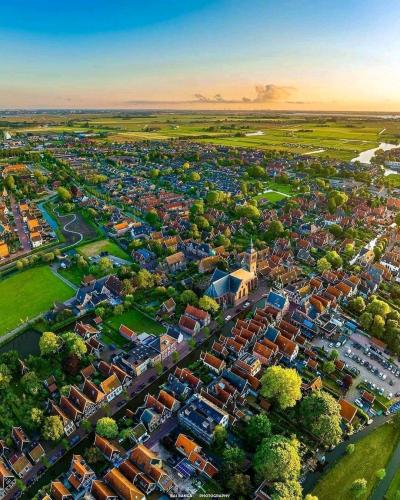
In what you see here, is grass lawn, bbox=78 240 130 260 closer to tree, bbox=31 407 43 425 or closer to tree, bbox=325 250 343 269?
tree, bbox=31 407 43 425

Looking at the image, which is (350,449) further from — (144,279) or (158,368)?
(144,279)

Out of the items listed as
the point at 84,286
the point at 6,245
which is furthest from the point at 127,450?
the point at 6,245

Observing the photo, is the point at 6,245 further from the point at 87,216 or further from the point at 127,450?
the point at 127,450

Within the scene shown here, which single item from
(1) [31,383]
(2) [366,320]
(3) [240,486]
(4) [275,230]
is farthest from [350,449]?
(4) [275,230]

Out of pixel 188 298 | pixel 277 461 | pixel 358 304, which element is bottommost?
pixel 277 461

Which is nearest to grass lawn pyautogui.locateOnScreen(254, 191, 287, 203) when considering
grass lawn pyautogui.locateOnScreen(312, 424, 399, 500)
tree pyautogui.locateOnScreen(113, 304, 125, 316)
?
tree pyautogui.locateOnScreen(113, 304, 125, 316)
